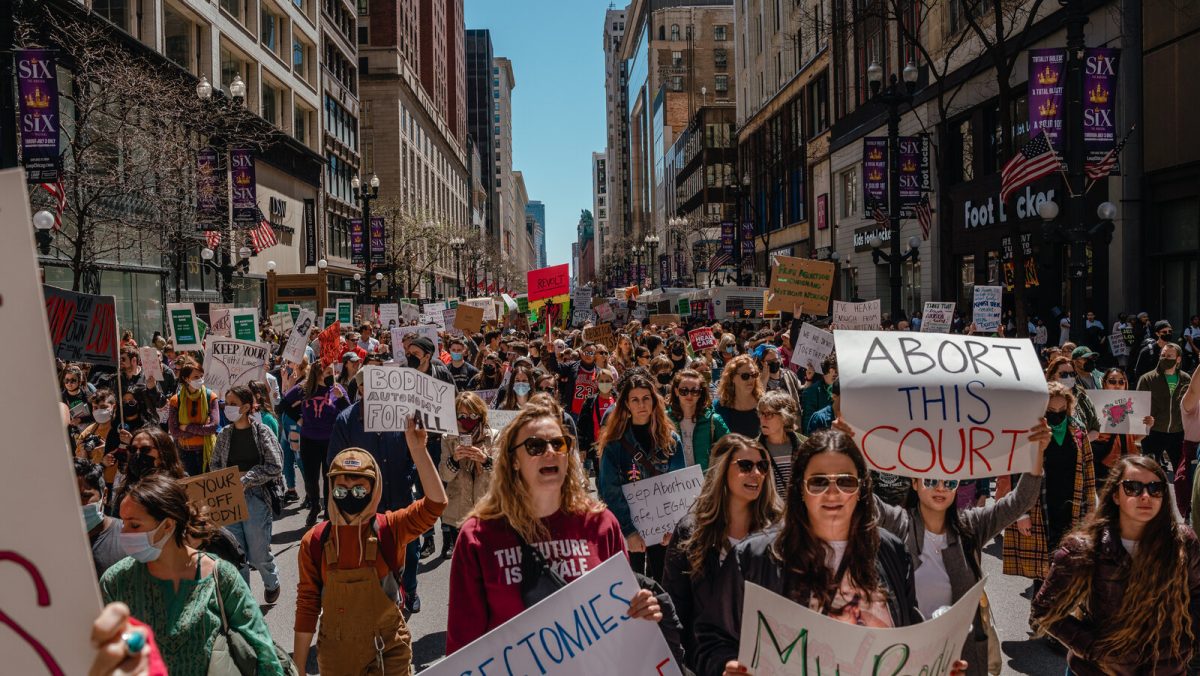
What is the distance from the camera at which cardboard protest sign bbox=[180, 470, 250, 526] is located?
264 inches

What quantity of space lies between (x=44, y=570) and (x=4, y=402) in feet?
1.06

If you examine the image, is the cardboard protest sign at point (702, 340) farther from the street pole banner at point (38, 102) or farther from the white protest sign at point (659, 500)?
the white protest sign at point (659, 500)

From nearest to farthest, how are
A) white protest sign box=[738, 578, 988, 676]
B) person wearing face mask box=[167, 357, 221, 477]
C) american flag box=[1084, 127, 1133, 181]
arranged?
1. white protest sign box=[738, 578, 988, 676]
2. person wearing face mask box=[167, 357, 221, 477]
3. american flag box=[1084, 127, 1133, 181]

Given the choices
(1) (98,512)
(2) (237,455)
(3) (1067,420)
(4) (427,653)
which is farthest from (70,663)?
(3) (1067,420)

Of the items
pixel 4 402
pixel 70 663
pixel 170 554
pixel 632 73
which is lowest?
pixel 170 554

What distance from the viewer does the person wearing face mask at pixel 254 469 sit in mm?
7555

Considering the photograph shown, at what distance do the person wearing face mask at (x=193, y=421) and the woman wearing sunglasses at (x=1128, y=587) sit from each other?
724 cm

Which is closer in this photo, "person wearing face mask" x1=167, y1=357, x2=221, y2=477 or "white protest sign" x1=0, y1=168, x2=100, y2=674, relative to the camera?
"white protest sign" x1=0, y1=168, x2=100, y2=674

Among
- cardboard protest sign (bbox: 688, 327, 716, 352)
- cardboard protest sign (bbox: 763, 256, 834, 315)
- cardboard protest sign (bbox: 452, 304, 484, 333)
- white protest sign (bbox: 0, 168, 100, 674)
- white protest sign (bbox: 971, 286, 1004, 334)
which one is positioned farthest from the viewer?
cardboard protest sign (bbox: 452, 304, 484, 333)

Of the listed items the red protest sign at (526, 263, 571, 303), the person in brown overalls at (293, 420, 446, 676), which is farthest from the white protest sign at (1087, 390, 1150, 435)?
the red protest sign at (526, 263, 571, 303)

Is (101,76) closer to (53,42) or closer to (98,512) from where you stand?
(53,42)

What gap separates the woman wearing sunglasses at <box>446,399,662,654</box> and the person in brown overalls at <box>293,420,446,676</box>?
0.81 meters

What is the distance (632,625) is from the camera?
3.50 meters

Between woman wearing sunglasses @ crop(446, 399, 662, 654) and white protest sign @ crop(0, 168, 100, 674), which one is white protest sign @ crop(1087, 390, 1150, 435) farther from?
white protest sign @ crop(0, 168, 100, 674)
